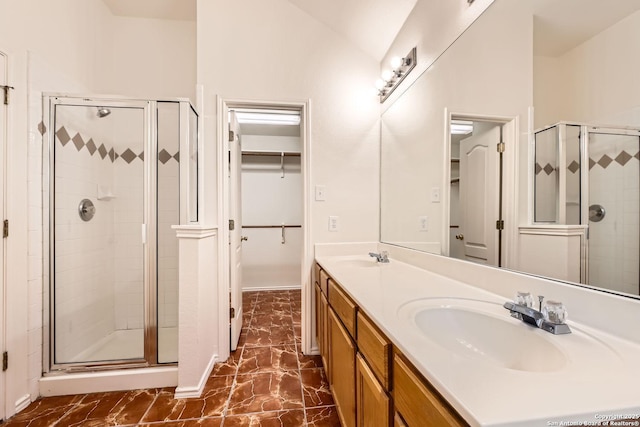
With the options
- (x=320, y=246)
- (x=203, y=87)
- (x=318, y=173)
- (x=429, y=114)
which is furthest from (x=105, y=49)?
(x=429, y=114)

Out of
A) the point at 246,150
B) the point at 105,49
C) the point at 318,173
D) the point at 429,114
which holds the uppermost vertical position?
the point at 105,49

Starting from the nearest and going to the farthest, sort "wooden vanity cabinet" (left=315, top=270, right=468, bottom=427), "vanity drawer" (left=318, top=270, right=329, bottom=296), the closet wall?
"wooden vanity cabinet" (left=315, top=270, right=468, bottom=427)
"vanity drawer" (left=318, top=270, right=329, bottom=296)
the closet wall

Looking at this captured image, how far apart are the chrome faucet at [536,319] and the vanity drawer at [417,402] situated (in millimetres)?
396

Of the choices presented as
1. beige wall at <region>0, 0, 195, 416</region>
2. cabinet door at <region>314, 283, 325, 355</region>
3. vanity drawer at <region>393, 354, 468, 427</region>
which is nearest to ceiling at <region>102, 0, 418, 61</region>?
beige wall at <region>0, 0, 195, 416</region>

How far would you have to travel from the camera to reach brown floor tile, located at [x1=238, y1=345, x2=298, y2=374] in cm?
191

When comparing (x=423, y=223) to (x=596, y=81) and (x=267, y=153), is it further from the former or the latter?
(x=267, y=153)

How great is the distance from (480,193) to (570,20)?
0.64 meters

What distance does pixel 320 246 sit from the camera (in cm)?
208

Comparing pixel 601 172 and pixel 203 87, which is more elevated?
pixel 203 87

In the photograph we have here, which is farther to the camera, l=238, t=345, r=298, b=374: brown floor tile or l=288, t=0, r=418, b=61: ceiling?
l=238, t=345, r=298, b=374: brown floor tile

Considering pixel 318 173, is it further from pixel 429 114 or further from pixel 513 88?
pixel 513 88

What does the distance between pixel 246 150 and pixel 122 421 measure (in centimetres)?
308

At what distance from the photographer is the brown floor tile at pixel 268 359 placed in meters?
1.91

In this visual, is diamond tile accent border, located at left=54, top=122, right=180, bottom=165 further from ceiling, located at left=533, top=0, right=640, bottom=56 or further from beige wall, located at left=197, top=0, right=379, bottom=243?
ceiling, located at left=533, top=0, right=640, bottom=56
